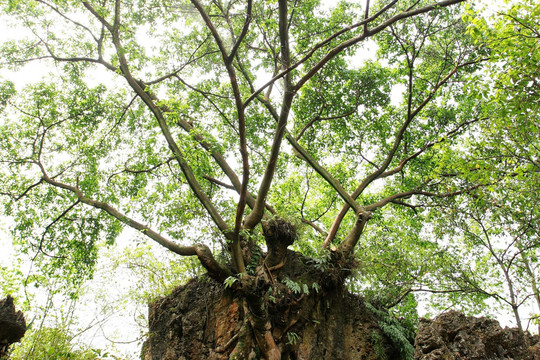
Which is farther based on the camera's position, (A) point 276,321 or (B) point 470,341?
(A) point 276,321

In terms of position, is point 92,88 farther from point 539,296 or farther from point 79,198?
point 539,296

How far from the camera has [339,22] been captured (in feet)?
33.2

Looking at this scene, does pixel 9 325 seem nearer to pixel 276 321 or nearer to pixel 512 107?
pixel 276 321

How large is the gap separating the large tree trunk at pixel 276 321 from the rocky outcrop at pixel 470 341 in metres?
3.06

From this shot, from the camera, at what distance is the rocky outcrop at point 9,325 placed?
870 centimetres

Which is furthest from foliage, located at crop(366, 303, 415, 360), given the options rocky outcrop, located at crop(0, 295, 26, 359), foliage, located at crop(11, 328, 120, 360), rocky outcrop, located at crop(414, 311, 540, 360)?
rocky outcrop, located at crop(0, 295, 26, 359)

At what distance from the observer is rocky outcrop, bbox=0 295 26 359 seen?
8.70 meters

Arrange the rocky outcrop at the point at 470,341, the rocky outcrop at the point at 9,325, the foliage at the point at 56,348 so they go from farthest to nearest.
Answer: the rocky outcrop at the point at 9,325 → the foliage at the point at 56,348 → the rocky outcrop at the point at 470,341

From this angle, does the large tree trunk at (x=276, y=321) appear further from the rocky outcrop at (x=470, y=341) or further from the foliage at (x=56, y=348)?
the rocky outcrop at (x=470, y=341)

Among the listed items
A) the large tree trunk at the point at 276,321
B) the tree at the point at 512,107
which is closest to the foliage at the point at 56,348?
the large tree trunk at the point at 276,321

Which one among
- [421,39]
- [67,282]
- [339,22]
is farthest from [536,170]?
[67,282]

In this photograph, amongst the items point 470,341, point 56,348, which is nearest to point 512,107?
point 470,341

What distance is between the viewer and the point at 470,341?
5297mm

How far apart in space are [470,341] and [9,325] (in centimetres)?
1033
